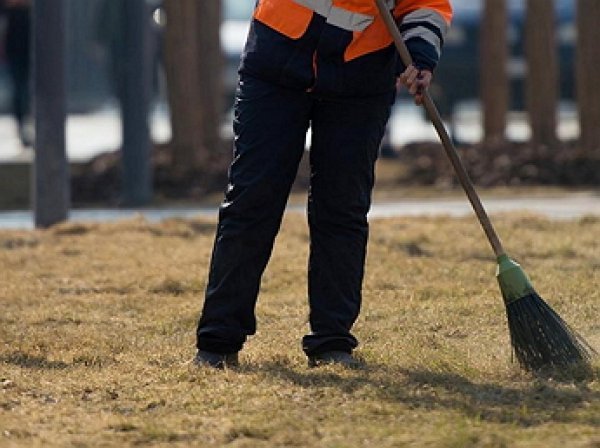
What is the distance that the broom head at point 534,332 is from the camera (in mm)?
5664

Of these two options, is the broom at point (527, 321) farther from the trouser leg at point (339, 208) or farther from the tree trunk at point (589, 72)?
the tree trunk at point (589, 72)

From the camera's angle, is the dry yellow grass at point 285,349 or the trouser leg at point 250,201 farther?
the trouser leg at point 250,201

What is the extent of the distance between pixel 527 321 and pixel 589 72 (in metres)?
7.28

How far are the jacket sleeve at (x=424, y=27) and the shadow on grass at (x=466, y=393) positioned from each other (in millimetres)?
973

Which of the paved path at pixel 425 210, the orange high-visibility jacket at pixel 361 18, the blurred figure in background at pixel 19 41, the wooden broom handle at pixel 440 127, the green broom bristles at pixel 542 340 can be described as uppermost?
the blurred figure in background at pixel 19 41

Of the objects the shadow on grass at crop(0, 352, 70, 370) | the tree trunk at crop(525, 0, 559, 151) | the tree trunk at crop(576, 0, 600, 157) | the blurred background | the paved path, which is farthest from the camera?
the tree trunk at crop(525, 0, 559, 151)

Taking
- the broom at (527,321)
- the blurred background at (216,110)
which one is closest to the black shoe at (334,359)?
the broom at (527,321)

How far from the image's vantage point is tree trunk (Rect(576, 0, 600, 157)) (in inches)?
499

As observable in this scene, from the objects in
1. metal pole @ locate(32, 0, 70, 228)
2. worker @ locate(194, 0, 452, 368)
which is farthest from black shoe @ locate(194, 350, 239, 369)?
metal pole @ locate(32, 0, 70, 228)

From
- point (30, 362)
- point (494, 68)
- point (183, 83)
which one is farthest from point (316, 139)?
point (494, 68)

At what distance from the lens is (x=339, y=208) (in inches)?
233

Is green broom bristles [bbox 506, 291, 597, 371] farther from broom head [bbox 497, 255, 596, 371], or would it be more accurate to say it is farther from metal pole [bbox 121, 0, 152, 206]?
metal pole [bbox 121, 0, 152, 206]

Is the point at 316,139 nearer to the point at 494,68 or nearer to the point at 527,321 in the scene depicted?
the point at 527,321

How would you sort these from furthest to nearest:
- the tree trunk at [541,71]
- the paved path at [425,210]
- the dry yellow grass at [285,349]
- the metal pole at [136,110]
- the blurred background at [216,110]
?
the tree trunk at [541,71], the blurred background at [216,110], the metal pole at [136,110], the paved path at [425,210], the dry yellow grass at [285,349]
